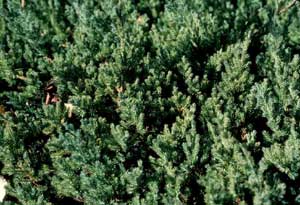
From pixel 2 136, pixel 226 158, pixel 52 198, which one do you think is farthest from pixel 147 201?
pixel 2 136

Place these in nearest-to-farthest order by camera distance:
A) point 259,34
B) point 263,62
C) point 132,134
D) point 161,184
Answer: point 161,184 → point 132,134 → point 263,62 → point 259,34

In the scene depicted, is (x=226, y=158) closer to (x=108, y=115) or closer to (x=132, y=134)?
(x=132, y=134)

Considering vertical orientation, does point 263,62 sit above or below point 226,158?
above

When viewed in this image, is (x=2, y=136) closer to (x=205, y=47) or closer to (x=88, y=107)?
(x=88, y=107)

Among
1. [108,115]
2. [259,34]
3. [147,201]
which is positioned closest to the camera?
[147,201]

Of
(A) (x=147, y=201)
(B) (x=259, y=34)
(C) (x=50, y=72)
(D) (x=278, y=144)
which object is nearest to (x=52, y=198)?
(A) (x=147, y=201)

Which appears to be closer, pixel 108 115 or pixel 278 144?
pixel 278 144

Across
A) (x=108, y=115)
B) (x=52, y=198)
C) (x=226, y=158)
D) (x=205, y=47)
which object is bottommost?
(x=52, y=198)
